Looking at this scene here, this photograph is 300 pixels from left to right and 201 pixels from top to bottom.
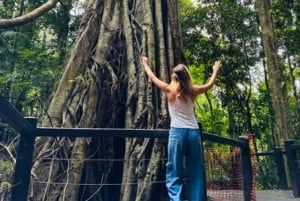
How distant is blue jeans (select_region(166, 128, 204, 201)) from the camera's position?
7.64 ft

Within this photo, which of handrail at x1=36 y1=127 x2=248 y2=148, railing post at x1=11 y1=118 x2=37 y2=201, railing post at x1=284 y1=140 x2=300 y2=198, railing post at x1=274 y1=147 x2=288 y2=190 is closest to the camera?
railing post at x1=11 y1=118 x2=37 y2=201

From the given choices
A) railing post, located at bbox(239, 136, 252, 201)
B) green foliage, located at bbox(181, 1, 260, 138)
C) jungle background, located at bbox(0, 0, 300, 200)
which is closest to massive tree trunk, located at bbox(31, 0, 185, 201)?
jungle background, located at bbox(0, 0, 300, 200)

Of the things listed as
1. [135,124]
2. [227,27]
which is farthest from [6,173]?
[227,27]

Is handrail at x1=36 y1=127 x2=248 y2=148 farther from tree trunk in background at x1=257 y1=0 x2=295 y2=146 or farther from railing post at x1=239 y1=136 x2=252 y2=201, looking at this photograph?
tree trunk in background at x1=257 y1=0 x2=295 y2=146

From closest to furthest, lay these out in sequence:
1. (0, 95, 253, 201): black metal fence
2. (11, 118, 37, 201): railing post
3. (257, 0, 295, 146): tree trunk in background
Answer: (0, 95, 253, 201): black metal fence < (11, 118, 37, 201): railing post < (257, 0, 295, 146): tree trunk in background

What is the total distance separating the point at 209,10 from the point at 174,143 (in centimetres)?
750

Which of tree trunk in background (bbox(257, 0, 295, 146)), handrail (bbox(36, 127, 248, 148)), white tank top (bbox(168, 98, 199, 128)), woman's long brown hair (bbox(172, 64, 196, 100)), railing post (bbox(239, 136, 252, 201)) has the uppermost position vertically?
tree trunk in background (bbox(257, 0, 295, 146))

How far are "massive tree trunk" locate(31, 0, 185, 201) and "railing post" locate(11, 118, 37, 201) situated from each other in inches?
28.7

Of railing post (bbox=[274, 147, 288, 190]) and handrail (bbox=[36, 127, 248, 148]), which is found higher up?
handrail (bbox=[36, 127, 248, 148])

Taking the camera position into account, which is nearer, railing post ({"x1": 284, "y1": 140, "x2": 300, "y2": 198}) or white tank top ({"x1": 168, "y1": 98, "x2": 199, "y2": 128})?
white tank top ({"x1": 168, "y1": 98, "x2": 199, "y2": 128})

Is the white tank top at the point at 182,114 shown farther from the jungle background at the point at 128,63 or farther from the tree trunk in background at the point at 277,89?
the tree trunk in background at the point at 277,89

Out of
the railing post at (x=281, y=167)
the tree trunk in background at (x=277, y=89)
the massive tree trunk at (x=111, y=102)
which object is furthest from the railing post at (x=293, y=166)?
the massive tree trunk at (x=111, y=102)

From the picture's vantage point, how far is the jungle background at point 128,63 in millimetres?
3697

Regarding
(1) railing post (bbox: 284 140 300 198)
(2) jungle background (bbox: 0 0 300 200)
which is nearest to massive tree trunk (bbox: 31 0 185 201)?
(2) jungle background (bbox: 0 0 300 200)
